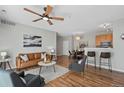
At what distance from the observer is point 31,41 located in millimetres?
6230

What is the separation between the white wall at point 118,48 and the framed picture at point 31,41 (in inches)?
187

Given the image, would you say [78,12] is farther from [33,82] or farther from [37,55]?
[37,55]

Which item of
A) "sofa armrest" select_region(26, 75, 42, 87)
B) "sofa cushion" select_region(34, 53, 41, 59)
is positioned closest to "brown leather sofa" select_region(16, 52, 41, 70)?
"sofa cushion" select_region(34, 53, 41, 59)

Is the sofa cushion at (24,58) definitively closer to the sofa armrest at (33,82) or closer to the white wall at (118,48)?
the sofa armrest at (33,82)

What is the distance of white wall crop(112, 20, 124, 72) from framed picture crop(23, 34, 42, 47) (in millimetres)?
4744

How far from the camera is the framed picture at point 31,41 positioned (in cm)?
591

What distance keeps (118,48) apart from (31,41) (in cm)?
505

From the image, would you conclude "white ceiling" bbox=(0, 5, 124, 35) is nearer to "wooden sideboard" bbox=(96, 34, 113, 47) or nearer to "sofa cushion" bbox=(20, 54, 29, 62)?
"sofa cushion" bbox=(20, 54, 29, 62)

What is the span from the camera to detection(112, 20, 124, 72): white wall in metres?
4.34

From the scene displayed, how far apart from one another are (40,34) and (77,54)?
3.37 m
